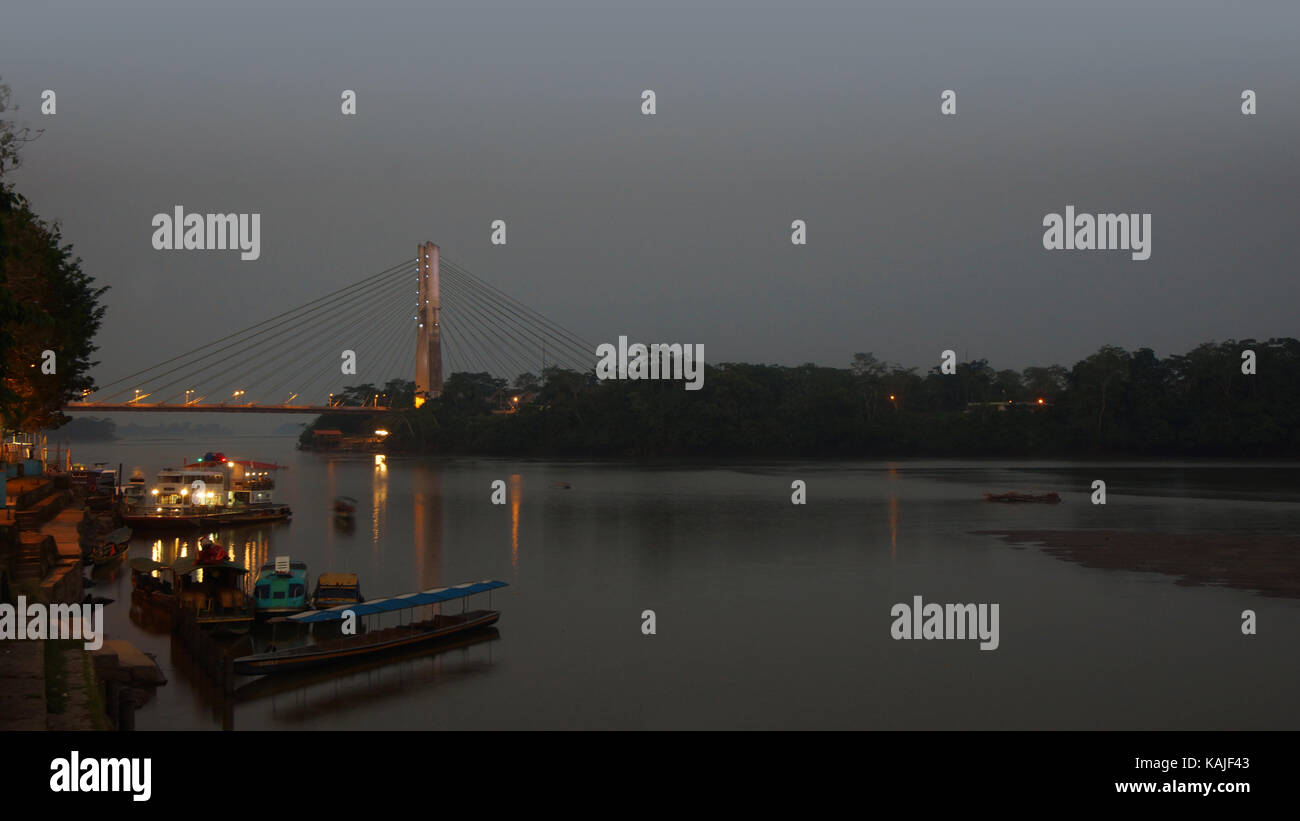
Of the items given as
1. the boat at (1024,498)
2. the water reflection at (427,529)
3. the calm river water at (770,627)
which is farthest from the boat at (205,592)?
the boat at (1024,498)

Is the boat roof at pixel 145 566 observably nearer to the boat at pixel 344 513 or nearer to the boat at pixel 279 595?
the boat at pixel 279 595

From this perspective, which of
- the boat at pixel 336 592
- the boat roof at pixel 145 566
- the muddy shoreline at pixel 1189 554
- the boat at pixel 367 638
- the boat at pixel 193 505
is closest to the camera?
the boat at pixel 367 638

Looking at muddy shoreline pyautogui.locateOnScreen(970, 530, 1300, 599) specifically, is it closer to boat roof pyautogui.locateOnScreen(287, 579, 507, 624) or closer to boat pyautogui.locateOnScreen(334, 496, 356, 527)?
boat roof pyautogui.locateOnScreen(287, 579, 507, 624)

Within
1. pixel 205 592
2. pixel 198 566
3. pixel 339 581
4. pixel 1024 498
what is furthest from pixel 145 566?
pixel 1024 498
